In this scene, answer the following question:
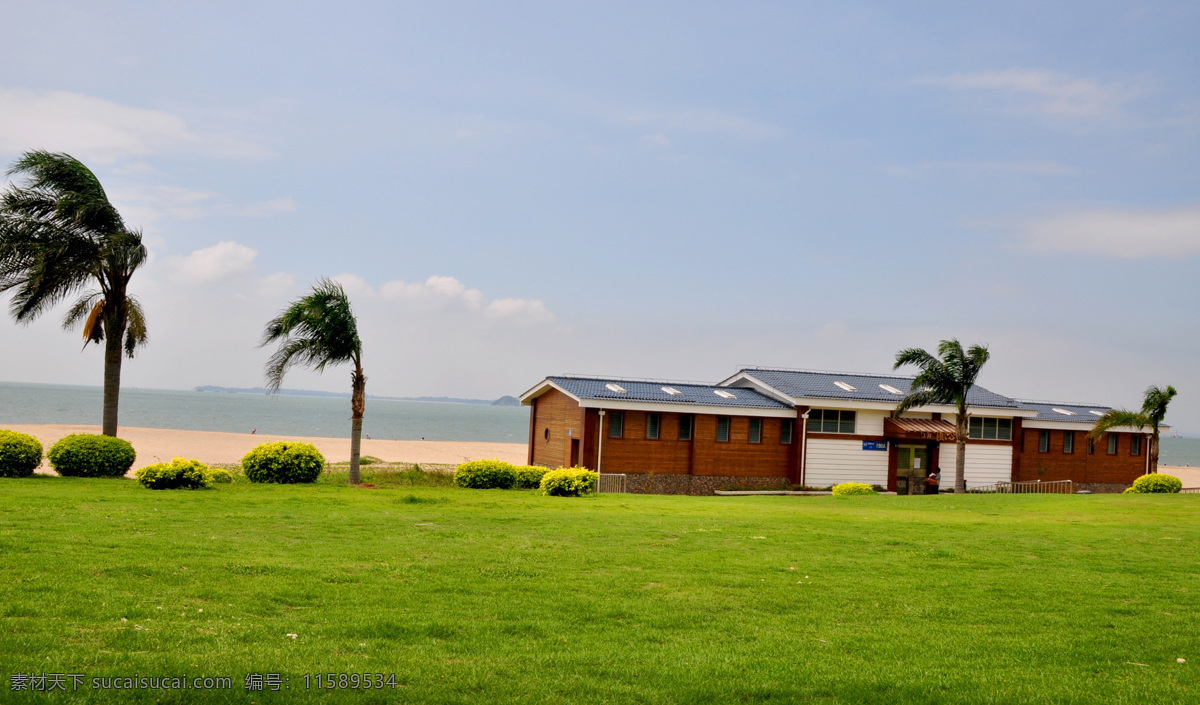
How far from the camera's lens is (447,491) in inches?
958

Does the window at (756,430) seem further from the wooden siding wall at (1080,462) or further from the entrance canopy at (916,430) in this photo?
the wooden siding wall at (1080,462)

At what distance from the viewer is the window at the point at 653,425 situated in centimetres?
3475

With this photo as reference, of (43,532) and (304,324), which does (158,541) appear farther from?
(304,324)

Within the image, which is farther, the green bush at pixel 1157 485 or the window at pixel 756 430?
the window at pixel 756 430

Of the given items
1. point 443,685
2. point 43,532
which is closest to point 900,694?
point 443,685

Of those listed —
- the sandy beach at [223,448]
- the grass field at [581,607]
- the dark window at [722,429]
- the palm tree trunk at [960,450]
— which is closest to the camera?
the grass field at [581,607]

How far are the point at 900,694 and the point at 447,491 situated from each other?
61.4 feet

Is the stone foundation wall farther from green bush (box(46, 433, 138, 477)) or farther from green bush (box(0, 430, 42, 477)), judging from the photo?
green bush (box(0, 430, 42, 477))

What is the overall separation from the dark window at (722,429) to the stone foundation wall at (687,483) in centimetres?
150

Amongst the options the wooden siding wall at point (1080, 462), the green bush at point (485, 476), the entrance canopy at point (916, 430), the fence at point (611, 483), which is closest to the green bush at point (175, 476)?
the green bush at point (485, 476)

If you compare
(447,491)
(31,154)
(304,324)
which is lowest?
(447,491)

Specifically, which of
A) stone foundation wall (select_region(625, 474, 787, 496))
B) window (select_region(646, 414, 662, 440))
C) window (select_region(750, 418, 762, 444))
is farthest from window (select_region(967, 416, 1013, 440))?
window (select_region(646, 414, 662, 440))

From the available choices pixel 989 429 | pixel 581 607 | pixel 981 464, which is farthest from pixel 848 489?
pixel 581 607

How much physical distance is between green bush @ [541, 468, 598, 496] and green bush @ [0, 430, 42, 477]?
13233 mm
